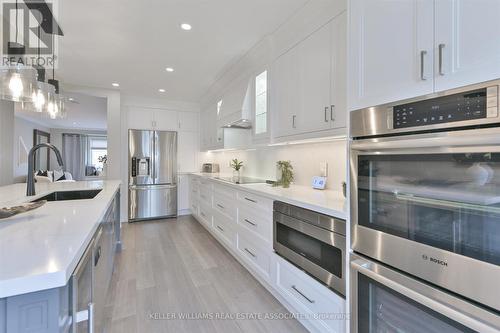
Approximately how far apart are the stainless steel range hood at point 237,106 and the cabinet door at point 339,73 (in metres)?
1.36

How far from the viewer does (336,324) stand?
55.0 inches

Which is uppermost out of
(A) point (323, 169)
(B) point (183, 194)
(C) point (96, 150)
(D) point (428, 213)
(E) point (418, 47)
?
(C) point (96, 150)

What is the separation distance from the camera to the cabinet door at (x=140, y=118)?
4766mm

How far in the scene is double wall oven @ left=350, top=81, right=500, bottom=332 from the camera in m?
0.77

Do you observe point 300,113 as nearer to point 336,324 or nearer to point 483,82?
point 483,82

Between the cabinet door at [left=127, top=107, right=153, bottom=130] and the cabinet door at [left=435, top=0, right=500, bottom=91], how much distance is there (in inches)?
194

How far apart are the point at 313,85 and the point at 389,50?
0.90 metres

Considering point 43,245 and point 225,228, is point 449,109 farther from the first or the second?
point 225,228

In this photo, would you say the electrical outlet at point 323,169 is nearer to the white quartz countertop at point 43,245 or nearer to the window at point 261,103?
the window at point 261,103

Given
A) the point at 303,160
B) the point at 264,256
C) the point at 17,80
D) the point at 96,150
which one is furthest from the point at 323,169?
the point at 96,150

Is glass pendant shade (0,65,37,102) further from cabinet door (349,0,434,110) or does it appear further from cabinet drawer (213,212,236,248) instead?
cabinet door (349,0,434,110)

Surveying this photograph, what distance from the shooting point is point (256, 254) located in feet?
7.61

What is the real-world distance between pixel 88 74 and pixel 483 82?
4.47m

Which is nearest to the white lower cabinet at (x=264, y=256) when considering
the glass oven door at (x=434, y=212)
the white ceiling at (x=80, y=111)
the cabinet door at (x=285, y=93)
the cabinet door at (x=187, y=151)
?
the glass oven door at (x=434, y=212)
